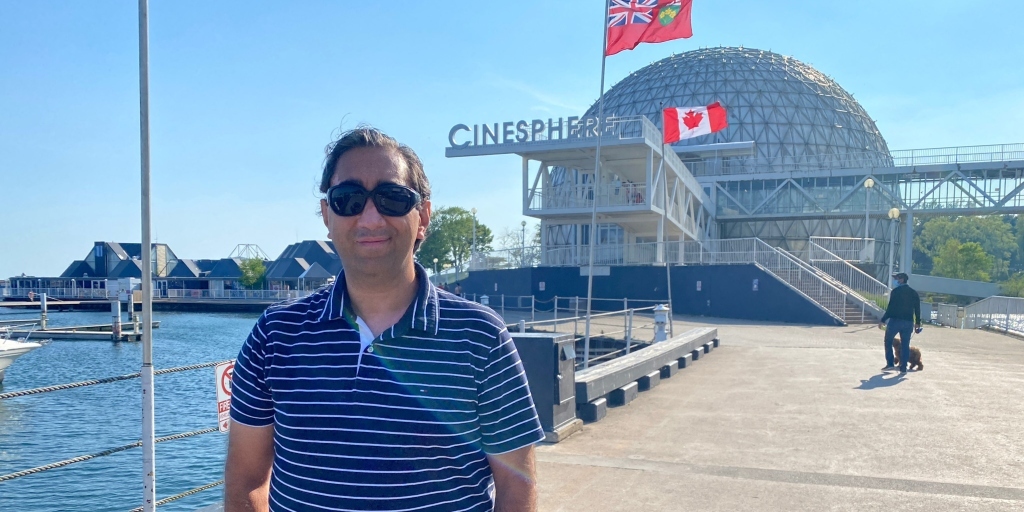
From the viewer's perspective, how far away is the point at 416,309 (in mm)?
2342

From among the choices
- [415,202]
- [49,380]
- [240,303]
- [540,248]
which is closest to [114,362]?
[49,380]

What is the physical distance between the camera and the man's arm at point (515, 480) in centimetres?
235

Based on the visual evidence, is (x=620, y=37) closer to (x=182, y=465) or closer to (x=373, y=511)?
(x=182, y=465)

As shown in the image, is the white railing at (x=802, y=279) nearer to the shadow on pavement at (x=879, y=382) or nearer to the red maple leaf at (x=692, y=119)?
the red maple leaf at (x=692, y=119)

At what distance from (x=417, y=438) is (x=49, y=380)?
27.0 metres

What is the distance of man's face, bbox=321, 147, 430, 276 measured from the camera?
2402mm

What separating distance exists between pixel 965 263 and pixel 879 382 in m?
72.3

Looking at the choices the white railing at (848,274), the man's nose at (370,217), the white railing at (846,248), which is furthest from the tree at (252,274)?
the man's nose at (370,217)

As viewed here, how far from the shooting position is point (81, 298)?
87062 millimetres

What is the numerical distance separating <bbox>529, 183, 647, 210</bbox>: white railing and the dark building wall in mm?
3169

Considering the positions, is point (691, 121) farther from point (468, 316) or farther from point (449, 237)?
point (449, 237)

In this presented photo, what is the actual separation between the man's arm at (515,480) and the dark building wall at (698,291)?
26402 mm

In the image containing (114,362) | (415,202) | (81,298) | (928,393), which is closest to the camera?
(415,202)

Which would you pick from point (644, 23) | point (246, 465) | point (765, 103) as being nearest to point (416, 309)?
point (246, 465)
